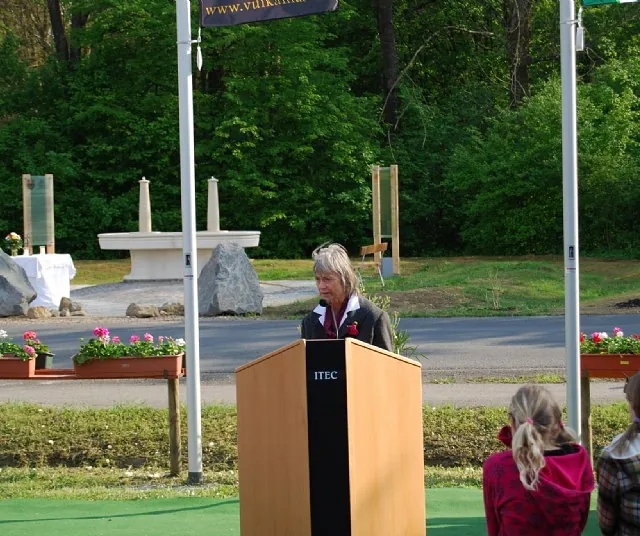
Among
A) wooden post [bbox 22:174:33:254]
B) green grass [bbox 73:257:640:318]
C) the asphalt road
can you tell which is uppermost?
wooden post [bbox 22:174:33:254]

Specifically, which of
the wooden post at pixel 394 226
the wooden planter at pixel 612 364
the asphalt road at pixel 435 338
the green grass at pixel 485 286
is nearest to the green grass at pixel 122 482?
the wooden planter at pixel 612 364

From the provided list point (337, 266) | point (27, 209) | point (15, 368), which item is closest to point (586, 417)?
point (337, 266)

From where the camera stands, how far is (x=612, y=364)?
836cm

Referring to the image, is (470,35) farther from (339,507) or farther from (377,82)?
(339,507)

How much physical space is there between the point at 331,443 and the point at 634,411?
3.75ft

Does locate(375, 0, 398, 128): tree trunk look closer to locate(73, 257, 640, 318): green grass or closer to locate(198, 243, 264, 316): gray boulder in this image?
locate(73, 257, 640, 318): green grass

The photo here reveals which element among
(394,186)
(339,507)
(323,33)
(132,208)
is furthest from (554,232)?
(339,507)

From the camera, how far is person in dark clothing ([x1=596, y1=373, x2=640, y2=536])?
409 cm

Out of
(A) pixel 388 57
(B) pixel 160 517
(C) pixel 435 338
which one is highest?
(A) pixel 388 57

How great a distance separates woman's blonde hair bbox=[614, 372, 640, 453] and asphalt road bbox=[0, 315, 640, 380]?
9233mm

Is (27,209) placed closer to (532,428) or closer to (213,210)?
(213,210)

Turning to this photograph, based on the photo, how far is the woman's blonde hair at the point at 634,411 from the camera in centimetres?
407

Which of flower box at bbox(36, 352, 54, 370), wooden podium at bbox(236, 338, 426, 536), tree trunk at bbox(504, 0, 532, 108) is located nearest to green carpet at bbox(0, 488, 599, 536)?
wooden podium at bbox(236, 338, 426, 536)

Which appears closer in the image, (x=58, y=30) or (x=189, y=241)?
(x=189, y=241)
